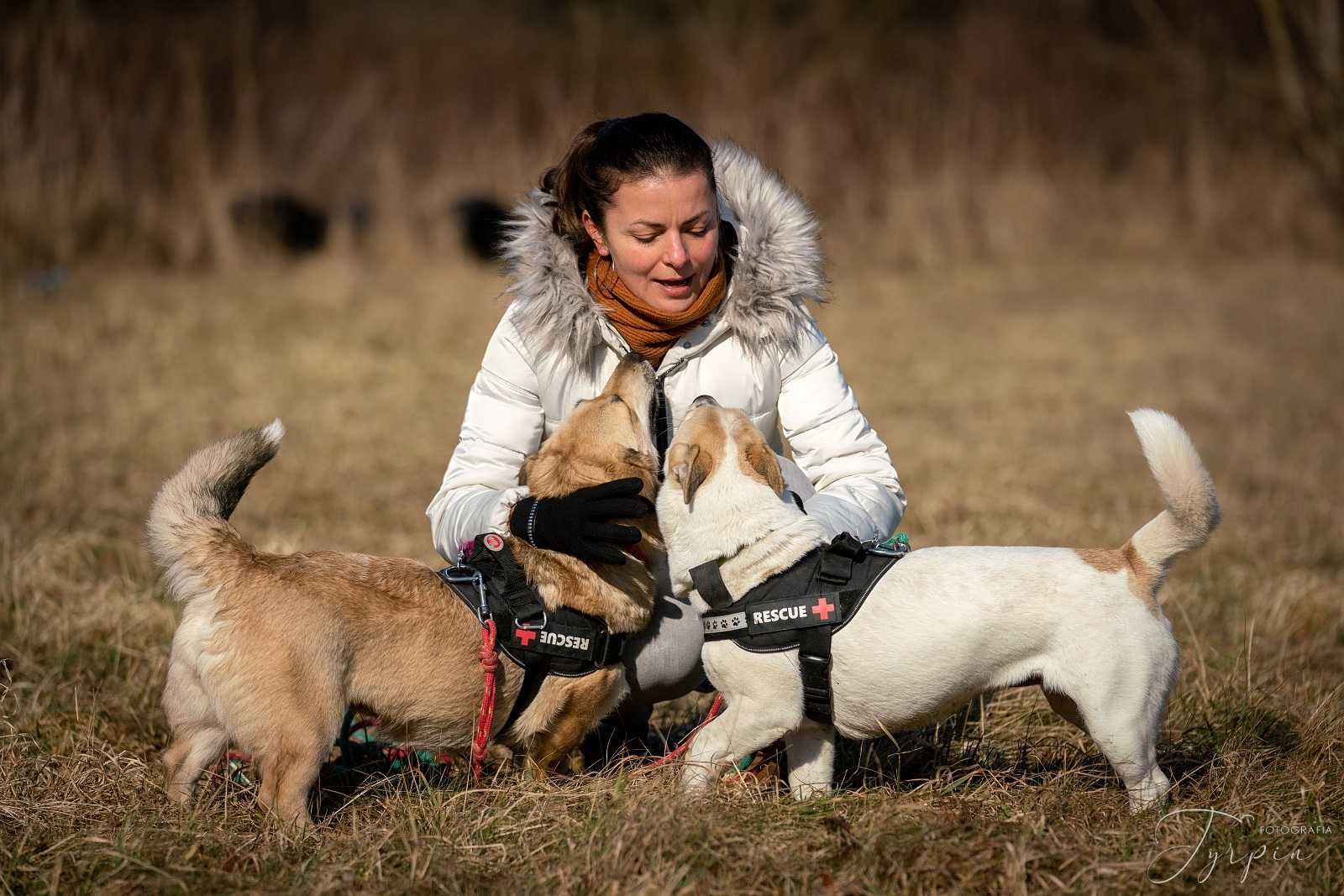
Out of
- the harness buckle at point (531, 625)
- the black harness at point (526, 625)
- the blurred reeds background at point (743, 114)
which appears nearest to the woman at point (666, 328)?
the black harness at point (526, 625)

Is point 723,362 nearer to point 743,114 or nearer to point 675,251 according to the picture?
point 675,251

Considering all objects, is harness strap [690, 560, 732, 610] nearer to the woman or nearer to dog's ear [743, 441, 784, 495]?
dog's ear [743, 441, 784, 495]

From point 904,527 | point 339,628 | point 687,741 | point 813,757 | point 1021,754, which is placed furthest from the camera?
point 904,527

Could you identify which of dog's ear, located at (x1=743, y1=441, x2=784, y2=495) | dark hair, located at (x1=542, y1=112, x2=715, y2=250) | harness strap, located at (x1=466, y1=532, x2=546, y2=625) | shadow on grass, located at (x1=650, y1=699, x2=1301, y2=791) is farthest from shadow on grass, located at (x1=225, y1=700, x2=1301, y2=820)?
dark hair, located at (x1=542, y1=112, x2=715, y2=250)

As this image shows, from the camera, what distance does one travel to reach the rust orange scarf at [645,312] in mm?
3602

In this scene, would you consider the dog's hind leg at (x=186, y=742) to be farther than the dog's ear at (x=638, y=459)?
No

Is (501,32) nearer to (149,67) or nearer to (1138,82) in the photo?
(149,67)

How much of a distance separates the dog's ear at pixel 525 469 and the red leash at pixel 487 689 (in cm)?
51

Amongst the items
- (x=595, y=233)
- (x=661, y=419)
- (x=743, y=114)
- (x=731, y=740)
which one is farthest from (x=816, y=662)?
(x=743, y=114)

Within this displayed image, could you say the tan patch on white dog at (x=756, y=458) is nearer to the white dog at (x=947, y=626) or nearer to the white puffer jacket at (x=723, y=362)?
the white dog at (x=947, y=626)

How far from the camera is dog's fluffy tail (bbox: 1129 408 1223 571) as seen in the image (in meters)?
2.92

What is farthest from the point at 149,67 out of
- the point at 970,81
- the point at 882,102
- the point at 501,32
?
the point at 970,81

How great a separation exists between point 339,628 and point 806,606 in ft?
3.80

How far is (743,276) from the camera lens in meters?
3.63
